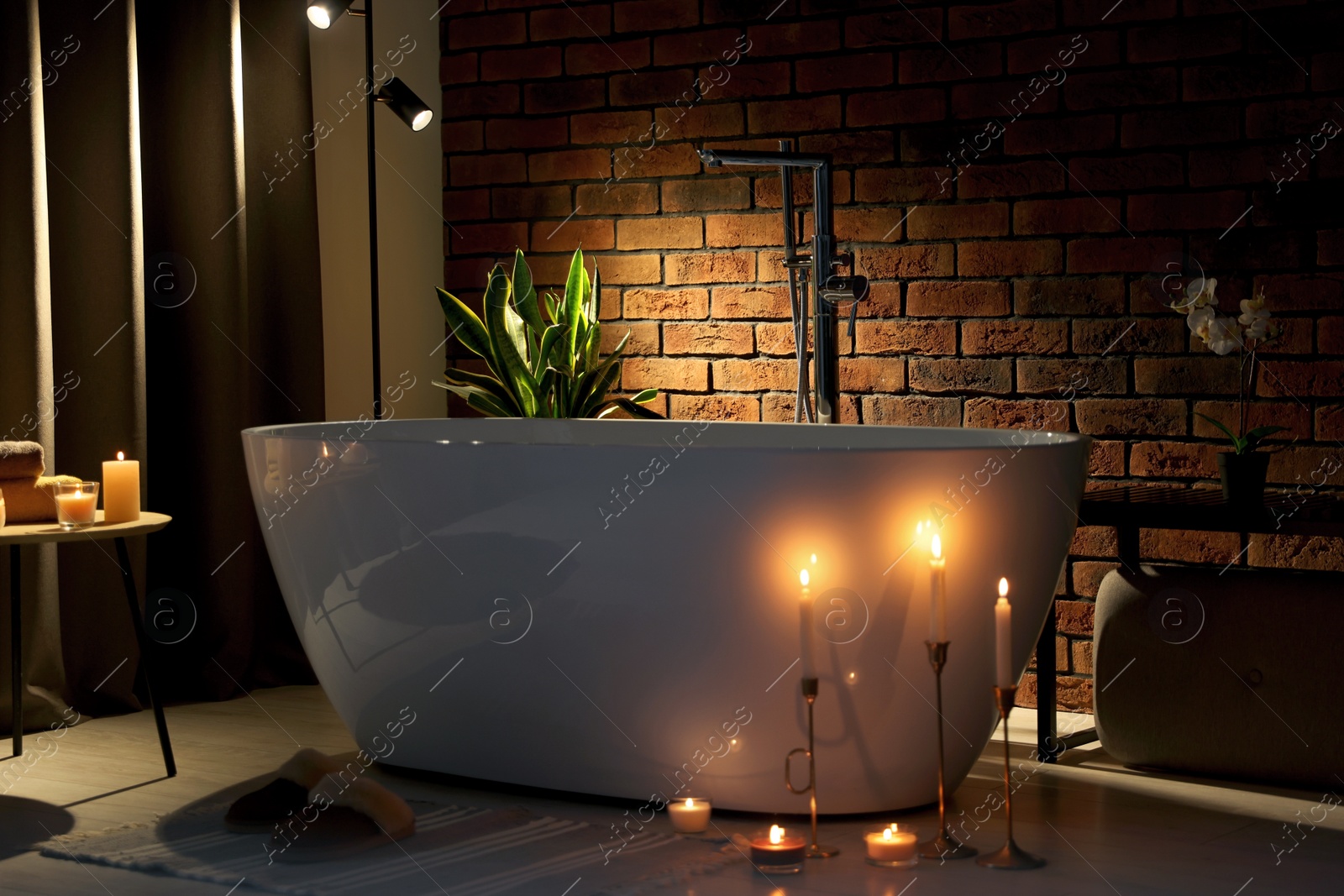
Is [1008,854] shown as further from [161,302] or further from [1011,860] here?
[161,302]

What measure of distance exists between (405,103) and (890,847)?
2.03 meters

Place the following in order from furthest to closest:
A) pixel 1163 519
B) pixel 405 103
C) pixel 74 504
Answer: pixel 405 103, pixel 1163 519, pixel 74 504

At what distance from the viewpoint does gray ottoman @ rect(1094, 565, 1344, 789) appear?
2396mm

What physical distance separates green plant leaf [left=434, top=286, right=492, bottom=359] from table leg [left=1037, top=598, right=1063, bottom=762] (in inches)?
56.4

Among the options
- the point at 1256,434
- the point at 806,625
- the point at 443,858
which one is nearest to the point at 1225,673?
the point at 1256,434

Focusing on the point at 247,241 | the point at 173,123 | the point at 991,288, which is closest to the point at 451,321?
the point at 247,241

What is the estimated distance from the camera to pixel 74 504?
7.89 feet

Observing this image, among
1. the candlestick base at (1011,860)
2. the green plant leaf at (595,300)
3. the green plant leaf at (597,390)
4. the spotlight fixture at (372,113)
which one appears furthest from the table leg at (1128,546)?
the spotlight fixture at (372,113)

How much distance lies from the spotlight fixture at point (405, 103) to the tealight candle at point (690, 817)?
175 centimetres

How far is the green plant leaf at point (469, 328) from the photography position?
11.2ft

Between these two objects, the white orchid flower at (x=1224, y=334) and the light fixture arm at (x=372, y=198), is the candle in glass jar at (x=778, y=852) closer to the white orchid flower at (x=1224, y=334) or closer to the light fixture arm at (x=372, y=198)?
the white orchid flower at (x=1224, y=334)

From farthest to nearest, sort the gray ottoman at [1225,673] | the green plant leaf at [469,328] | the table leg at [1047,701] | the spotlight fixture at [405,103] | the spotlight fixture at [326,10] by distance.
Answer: the green plant leaf at [469,328], the spotlight fixture at [405,103], the spotlight fixture at [326,10], the table leg at [1047,701], the gray ottoman at [1225,673]

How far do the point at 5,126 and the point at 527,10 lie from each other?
1.36m

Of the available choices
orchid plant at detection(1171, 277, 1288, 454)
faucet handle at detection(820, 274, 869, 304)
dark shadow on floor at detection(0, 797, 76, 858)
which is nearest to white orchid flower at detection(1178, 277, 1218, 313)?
orchid plant at detection(1171, 277, 1288, 454)
